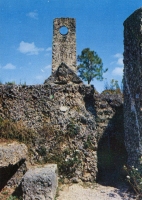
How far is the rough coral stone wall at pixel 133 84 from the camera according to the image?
4.15 metres

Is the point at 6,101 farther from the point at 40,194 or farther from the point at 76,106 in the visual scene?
the point at 40,194

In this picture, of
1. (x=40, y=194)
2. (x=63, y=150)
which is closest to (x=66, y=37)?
(x=63, y=150)

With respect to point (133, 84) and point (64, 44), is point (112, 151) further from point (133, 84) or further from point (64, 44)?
point (64, 44)

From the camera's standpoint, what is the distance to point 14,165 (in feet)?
13.8

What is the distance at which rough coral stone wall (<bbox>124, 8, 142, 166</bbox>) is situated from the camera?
13.6 feet

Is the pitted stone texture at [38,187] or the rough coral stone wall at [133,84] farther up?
the rough coral stone wall at [133,84]

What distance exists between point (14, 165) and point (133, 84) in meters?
2.84

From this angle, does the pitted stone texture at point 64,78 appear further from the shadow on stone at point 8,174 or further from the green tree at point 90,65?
the green tree at point 90,65

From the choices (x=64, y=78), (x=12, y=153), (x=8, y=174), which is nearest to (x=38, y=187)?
(x=12, y=153)

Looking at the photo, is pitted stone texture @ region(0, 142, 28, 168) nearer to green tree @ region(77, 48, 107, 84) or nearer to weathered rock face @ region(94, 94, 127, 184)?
weathered rock face @ region(94, 94, 127, 184)

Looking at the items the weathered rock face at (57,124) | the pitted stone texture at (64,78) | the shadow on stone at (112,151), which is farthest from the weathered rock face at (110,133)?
the pitted stone texture at (64,78)

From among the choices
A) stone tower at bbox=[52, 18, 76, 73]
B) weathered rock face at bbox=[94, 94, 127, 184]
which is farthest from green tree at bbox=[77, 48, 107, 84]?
weathered rock face at bbox=[94, 94, 127, 184]

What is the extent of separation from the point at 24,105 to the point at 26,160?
1121 mm

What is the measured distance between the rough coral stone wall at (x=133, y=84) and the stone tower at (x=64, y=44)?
40.8ft
